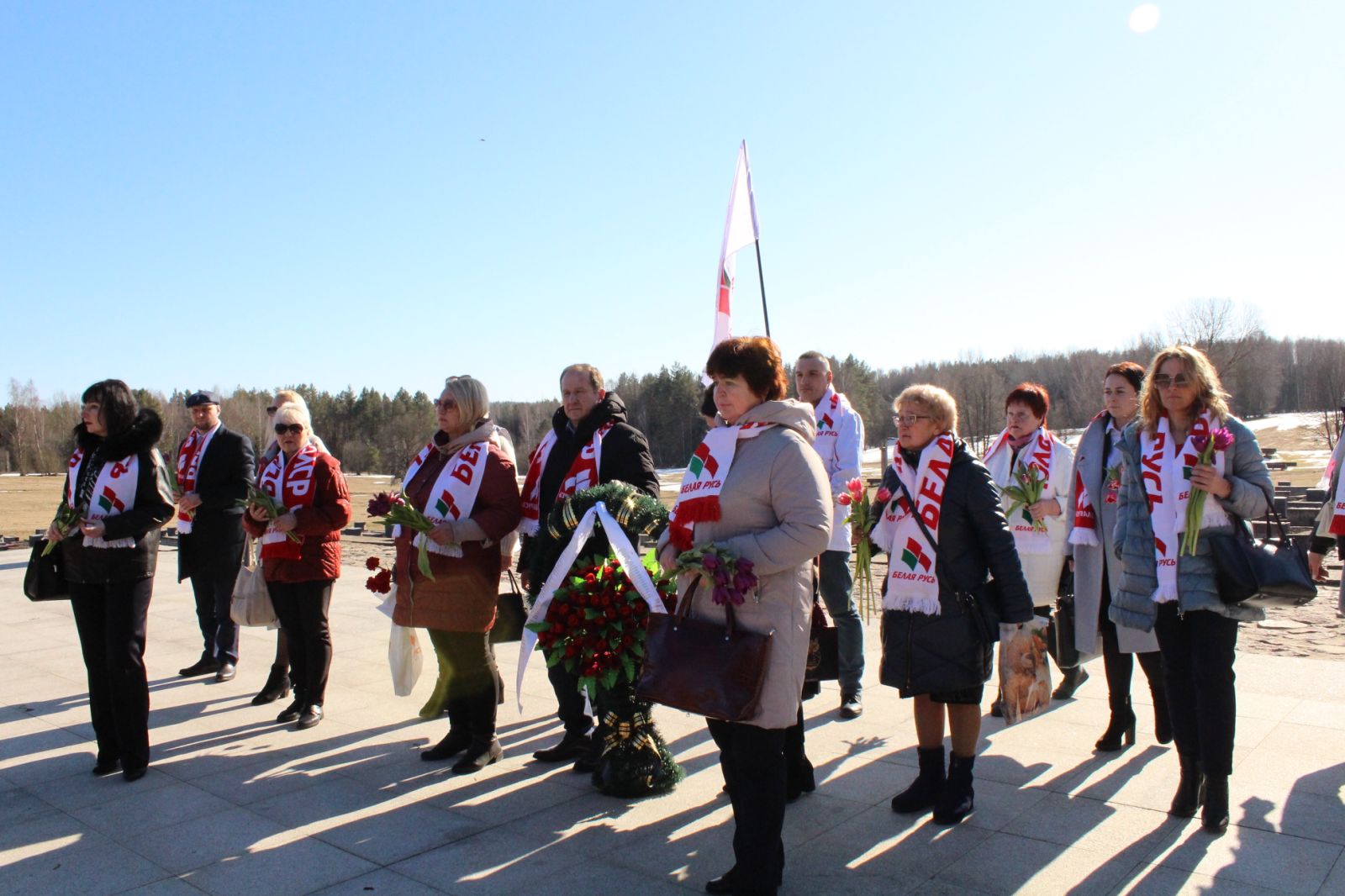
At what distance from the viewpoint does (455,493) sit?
16.7 feet

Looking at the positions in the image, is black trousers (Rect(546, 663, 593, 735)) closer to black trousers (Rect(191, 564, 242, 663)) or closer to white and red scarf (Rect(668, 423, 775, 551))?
white and red scarf (Rect(668, 423, 775, 551))

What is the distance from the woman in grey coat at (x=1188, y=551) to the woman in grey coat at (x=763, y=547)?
166cm

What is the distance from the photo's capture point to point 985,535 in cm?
405

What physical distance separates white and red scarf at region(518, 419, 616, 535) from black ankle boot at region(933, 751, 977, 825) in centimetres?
213

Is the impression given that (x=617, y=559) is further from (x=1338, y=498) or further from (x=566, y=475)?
(x=1338, y=498)

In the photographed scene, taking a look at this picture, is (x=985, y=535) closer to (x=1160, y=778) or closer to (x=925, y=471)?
(x=925, y=471)

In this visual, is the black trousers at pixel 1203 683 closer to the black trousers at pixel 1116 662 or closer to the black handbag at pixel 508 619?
the black trousers at pixel 1116 662

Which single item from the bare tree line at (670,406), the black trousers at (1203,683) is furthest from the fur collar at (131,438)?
the bare tree line at (670,406)

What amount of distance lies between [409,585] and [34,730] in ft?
9.50

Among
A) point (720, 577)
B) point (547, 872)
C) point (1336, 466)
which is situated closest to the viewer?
point (720, 577)

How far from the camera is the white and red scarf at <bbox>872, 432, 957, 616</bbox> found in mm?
4074

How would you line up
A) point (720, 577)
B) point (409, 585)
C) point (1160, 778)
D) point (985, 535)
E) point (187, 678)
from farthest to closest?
point (187, 678)
point (409, 585)
point (1160, 778)
point (985, 535)
point (720, 577)

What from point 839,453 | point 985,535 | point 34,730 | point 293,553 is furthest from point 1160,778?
point 34,730

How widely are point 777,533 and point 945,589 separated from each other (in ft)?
3.67
